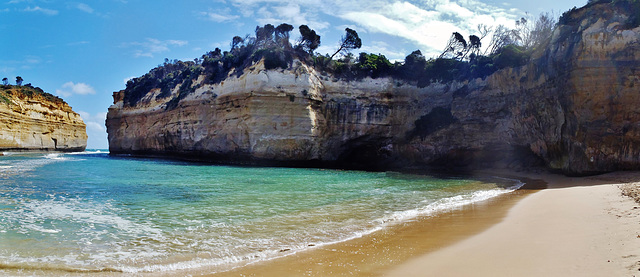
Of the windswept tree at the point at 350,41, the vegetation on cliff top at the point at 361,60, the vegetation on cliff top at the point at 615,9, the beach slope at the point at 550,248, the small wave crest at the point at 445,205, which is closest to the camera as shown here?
the beach slope at the point at 550,248

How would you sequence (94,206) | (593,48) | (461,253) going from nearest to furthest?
(461,253) → (94,206) → (593,48)

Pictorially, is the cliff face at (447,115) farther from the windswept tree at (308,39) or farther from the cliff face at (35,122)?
the cliff face at (35,122)

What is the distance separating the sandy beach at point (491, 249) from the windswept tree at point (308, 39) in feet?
82.3

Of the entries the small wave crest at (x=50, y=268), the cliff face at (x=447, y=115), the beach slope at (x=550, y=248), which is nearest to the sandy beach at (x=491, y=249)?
the beach slope at (x=550, y=248)

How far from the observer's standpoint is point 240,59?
1129 inches

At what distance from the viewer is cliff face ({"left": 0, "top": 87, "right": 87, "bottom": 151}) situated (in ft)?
122

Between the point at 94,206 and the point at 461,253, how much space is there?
764 centimetres

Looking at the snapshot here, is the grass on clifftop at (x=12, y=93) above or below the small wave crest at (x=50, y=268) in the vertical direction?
above

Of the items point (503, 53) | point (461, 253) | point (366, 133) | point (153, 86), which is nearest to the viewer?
point (461, 253)

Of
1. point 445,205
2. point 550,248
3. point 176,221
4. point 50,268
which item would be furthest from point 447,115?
point 50,268

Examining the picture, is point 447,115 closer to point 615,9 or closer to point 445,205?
point 615,9

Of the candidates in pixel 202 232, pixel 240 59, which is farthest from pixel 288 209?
pixel 240 59

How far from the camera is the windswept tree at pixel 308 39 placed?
29.5 meters

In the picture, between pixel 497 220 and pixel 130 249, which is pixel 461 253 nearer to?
pixel 497 220
